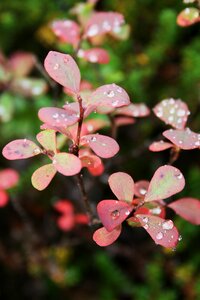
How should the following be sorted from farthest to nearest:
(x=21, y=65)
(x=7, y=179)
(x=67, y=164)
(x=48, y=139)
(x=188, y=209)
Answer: (x=21, y=65) → (x=7, y=179) → (x=188, y=209) → (x=48, y=139) → (x=67, y=164)

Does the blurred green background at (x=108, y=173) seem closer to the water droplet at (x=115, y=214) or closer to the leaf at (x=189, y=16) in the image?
the leaf at (x=189, y=16)

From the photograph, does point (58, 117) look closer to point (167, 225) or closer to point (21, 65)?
point (167, 225)

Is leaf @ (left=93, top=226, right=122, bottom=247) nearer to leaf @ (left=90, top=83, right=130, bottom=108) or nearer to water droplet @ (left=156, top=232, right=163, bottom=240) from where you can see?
water droplet @ (left=156, top=232, right=163, bottom=240)

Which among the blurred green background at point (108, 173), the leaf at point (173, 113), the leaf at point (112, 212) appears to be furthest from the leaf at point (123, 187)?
the blurred green background at point (108, 173)

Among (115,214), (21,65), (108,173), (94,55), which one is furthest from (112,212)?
(21,65)

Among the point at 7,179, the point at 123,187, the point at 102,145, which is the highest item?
the point at 102,145

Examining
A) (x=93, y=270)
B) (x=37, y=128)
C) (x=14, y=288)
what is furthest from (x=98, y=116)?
(x=14, y=288)
